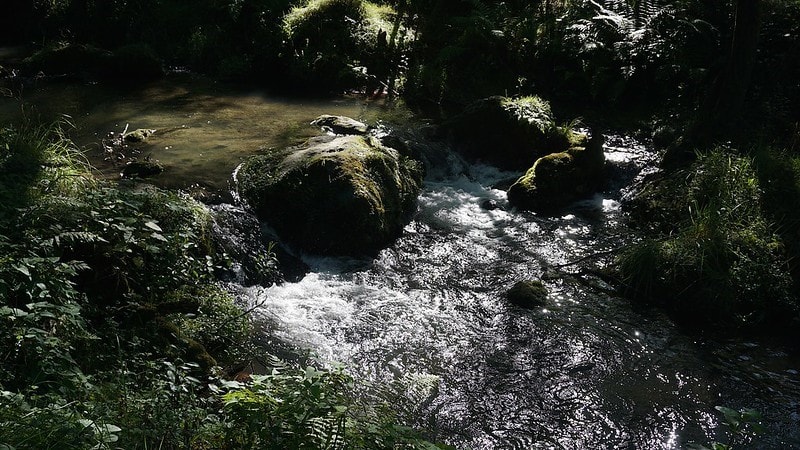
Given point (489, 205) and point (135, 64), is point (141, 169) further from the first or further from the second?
point (135, 64)

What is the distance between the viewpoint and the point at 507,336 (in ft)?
23.1

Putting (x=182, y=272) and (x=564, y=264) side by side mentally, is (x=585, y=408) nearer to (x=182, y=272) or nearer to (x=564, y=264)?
(x=564, y=264)

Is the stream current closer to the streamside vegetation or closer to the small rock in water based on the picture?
the streamside vegetation

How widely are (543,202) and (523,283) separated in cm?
257

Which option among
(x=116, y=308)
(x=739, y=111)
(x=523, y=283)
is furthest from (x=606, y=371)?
Result: (x=739, y=111)

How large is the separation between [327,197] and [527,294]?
10.00ft

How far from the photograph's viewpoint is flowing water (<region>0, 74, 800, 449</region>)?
582 centimetres

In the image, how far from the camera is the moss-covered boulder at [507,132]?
1139cm

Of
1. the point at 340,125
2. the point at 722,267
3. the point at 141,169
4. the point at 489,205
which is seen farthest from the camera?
the point at 340,125

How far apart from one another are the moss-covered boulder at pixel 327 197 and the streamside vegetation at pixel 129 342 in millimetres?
1257

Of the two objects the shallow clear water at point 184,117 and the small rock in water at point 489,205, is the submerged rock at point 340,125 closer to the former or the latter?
the shallow clear water at point 184,117

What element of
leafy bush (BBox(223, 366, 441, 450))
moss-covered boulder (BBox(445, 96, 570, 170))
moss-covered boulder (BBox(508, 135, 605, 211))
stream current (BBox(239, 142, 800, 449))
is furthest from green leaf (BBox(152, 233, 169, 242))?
moss-covered boulder (BBox(445, 96, 570, 170))

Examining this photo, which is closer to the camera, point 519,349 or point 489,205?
point 519,349

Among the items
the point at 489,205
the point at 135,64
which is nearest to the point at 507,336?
the point at 489,205
